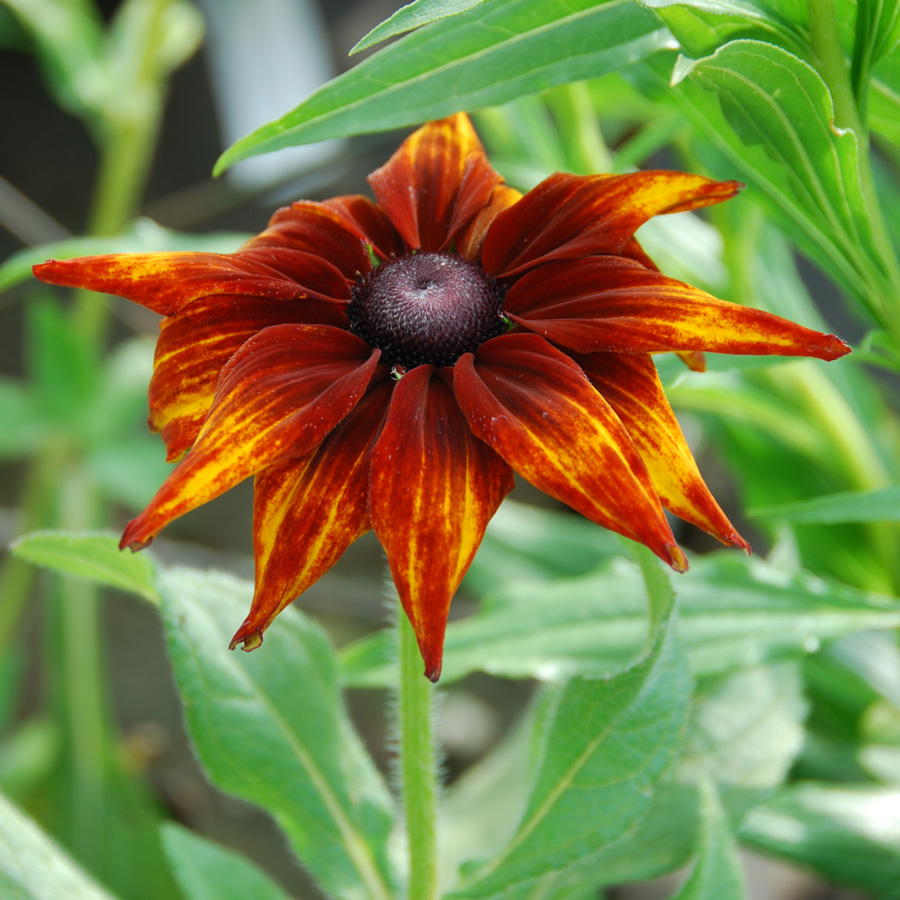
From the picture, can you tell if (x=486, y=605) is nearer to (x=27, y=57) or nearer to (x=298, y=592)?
(x=298, y=592)

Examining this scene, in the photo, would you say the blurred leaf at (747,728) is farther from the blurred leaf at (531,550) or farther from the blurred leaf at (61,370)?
the blurred leaf at (61,370)

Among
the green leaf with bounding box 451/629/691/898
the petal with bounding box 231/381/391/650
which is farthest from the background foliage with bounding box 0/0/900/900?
the petal with bounding box 231/381/391/650

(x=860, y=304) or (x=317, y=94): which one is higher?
(x=317, y=94)

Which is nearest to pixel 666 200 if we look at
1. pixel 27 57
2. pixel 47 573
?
pixel 47 573

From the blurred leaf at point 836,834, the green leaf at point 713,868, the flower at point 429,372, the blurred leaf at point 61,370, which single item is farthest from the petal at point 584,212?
the blurred leaf at point 61,370

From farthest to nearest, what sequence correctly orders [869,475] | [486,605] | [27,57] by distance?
[27,57] < [869,475] < [486,605]

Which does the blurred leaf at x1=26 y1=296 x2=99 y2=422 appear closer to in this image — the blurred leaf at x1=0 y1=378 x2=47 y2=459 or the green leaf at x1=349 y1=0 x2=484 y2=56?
the blurred leaf at x1=0 y1=378 x2=47 y2=459

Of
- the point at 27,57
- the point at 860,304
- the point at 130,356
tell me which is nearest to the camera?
the point at 860,304
